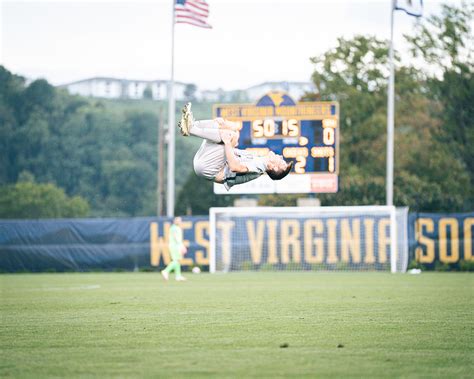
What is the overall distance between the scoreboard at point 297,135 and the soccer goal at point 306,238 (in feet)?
6.98

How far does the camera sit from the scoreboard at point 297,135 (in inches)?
1216

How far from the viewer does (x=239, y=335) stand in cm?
1126

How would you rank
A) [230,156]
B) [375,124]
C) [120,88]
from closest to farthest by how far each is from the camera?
[230,156]
[375,124]
[120,88]

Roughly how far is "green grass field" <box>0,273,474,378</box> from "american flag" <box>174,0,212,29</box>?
17.9m

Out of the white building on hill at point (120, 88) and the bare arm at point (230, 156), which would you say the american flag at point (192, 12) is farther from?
the white building on hill at point (120, 88)

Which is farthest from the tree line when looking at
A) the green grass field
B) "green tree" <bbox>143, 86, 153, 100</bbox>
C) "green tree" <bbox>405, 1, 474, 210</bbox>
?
"green tree" <bbox>143, 86, 153, 100</bbox>

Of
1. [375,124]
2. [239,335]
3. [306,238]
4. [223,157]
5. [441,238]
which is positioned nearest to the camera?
[239,335]

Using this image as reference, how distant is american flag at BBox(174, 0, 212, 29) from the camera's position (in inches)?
1398

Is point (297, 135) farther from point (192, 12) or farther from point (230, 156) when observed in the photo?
point (230, 156)

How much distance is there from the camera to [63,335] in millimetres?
11469

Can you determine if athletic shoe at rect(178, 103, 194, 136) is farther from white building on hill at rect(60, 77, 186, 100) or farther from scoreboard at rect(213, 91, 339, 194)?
white building on hill at rect(60, 77, 186, 100)

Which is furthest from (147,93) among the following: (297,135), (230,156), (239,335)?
(239,335)

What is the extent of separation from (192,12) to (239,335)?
2588 centimetres

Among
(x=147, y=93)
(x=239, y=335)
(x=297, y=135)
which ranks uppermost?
(x=147, y=93)
